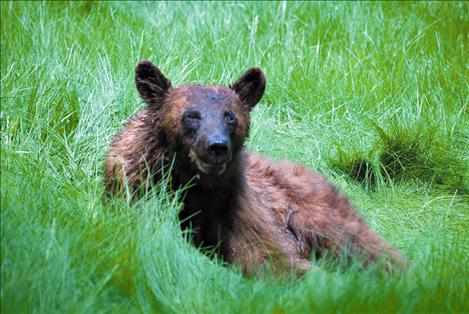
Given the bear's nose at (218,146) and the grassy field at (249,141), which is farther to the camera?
the bear's nose at (218,146)

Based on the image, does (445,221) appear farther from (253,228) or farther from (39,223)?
(39,223)

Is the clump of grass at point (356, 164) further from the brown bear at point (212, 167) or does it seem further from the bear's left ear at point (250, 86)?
the bear's left ear at point (250, 86)

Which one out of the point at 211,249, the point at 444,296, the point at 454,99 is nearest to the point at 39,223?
the point at 211,249

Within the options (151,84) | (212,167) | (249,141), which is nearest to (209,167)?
(212,167)

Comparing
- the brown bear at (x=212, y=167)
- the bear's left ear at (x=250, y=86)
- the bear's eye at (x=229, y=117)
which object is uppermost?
the bear's left ear at (x=250, y=86)

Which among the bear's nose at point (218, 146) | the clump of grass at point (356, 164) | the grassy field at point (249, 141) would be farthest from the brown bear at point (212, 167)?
the clump of grass at point (356, 164)

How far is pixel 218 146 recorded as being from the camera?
605 cm

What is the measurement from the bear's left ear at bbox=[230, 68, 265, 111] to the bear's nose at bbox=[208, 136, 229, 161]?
2.84ft

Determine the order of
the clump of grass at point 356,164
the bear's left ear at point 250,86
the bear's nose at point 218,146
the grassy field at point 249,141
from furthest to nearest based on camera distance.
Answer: the clump of grass at point 356,164 → the bear's left ear at point 250,86 → the bear's nose at point 218,146 → the grassy field at point 249,141

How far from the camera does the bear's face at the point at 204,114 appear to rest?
242 inches

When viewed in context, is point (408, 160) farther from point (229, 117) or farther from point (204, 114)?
point (204, 114)

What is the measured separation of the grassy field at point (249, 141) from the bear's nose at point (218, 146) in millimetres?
406

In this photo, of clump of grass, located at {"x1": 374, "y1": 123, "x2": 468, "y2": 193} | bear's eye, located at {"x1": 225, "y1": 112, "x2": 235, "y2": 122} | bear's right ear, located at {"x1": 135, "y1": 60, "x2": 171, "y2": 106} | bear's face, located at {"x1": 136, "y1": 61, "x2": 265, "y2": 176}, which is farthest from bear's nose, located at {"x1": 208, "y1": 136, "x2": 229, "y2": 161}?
clump of grass, located at {"x1": 374, "y1": 123, "x2": 468, "y2": 193}

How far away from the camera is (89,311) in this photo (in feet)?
15.5
